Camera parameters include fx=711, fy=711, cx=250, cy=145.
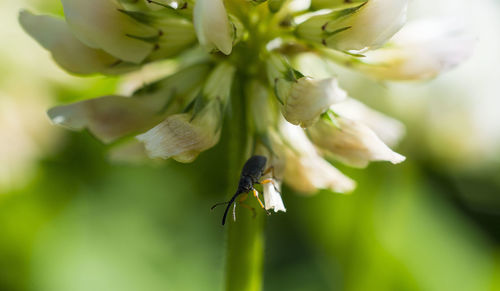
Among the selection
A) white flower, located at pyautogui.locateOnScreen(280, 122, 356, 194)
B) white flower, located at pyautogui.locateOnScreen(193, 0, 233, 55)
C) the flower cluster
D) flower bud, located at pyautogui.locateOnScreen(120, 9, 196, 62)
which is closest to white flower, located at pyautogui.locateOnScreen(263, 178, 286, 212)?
the flower cluster

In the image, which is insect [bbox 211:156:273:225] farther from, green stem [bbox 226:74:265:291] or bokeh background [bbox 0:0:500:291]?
bokeh background [bbox 0:0:500:291]

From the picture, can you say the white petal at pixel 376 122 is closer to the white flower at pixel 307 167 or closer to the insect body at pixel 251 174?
the white flower at pixel 307 167

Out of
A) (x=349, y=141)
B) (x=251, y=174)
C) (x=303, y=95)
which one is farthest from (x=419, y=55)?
(x=251, y=174)

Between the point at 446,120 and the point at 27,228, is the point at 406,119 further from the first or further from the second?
the point at 27,228

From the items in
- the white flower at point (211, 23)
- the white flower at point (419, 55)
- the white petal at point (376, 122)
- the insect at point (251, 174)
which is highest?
the white flower at point (211, 23)

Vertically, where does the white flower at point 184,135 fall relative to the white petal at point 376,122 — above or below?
above

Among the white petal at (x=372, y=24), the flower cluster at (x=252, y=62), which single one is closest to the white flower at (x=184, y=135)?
the flower cluster at (x=252, y=62)
